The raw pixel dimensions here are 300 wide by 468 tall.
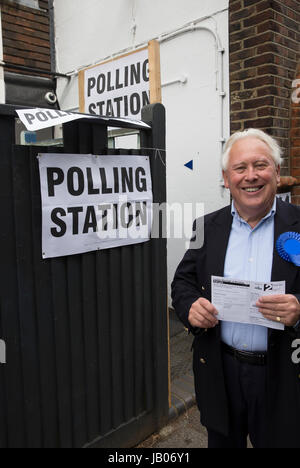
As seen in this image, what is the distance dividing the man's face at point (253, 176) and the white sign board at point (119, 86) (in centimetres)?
128

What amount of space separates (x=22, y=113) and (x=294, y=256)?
147 centimetres

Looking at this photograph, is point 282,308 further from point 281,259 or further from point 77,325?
point 77,325

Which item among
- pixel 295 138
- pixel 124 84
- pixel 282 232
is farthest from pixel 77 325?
pixel 295 138

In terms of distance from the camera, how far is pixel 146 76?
2738mm

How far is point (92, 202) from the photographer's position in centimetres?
220

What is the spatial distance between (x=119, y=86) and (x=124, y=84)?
6cm

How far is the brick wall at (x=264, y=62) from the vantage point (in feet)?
12.3

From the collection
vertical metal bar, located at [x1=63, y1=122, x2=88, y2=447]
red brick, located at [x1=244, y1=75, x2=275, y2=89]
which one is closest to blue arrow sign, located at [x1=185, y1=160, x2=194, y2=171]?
red brick, located at [x1=244, y1=75, x2=275, y2=89]

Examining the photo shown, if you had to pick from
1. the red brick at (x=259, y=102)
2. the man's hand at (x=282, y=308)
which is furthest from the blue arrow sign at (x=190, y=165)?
the man's hand at (x=282, y=308)

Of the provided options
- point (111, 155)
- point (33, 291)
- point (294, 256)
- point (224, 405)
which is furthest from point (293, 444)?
point (111, 155)

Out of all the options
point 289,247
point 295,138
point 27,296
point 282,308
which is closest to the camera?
point 282,308

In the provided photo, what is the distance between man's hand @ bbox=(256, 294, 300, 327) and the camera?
154cm

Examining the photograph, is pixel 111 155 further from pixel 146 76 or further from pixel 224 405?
pixel 224 405

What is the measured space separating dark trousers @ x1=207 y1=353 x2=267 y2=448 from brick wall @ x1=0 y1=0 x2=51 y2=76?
5644 mm
